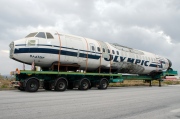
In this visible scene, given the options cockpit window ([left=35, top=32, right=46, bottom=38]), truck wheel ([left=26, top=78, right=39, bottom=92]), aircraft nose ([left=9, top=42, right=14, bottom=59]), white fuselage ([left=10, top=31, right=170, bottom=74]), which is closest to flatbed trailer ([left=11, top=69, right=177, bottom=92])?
truck wheel ([left=26, top=78, right=39, bottom=92])

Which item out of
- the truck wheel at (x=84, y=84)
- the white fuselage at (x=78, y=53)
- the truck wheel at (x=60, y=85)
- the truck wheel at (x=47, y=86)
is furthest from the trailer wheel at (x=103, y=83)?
the truck wheel at (x=47, y=86)

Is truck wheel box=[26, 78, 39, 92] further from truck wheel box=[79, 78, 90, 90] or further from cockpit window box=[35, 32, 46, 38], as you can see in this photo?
truck wheel box=[79, 78, 90, 90]

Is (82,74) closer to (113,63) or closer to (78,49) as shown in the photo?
(78,49)

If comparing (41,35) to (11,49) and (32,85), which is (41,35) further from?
(32,85)

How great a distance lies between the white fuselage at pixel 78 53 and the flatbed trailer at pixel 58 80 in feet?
2.51

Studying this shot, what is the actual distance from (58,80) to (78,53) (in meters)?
2.65

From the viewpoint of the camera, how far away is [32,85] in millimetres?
14383

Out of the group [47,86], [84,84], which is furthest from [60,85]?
[84,84]

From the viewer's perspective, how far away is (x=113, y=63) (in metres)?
20.3

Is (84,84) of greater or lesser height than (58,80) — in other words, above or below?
below

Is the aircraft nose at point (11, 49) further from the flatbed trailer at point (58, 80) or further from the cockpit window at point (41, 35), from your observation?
the cockpit window at point (41, 35)

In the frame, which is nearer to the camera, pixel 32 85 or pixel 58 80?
pixel 32 85

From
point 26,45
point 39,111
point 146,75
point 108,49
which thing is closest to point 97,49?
point 108,49

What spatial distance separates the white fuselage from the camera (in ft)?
49.2
